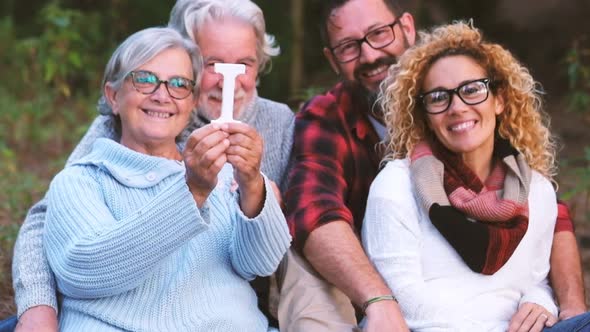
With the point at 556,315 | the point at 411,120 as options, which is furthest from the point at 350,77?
the point at 556,315

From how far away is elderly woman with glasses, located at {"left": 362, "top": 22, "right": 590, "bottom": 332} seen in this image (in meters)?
2.91

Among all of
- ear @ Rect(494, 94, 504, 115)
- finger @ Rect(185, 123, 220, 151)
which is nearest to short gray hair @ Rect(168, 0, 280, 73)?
ear @ Rect(494, 94, 504, 115)

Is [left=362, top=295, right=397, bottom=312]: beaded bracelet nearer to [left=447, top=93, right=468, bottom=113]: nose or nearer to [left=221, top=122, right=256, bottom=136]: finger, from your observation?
[left=447, top=93, right=468, bottom=113]: nose

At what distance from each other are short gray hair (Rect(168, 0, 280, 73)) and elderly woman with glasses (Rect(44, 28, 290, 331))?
0.38 meters

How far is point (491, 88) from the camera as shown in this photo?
316 cm

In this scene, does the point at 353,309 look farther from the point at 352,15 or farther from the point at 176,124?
the point at 352,15

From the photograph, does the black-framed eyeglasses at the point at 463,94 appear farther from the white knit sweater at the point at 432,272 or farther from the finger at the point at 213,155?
the finger at the point at 213,155

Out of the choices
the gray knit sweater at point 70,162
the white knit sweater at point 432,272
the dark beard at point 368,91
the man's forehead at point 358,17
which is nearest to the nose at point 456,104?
the white knit sweater at point 432,272

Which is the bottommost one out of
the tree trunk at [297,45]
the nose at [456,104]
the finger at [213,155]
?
the tree trunk at [297,45]

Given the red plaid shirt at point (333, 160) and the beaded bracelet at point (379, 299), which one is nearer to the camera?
the beaded bracelet at point (379, 299)

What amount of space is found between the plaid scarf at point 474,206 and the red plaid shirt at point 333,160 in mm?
345

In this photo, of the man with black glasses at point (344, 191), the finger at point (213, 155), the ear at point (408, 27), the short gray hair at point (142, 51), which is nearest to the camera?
the finger at point (213, 155)

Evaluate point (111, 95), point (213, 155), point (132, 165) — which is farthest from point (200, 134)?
point (111, 95)

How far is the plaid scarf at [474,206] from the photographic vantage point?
9.57 ft
